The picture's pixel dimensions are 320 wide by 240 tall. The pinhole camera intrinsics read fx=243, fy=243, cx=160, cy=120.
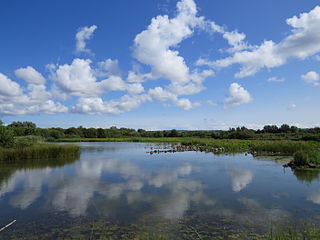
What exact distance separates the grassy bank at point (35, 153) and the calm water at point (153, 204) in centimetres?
506

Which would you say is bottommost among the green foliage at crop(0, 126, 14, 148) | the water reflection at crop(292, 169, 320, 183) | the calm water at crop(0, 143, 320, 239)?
the calm water at crop(0, 143, 320, 239)

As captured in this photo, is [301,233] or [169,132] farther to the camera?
[169,132]

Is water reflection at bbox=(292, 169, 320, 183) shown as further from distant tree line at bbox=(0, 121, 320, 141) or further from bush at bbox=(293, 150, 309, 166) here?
distant tree line at bbox=(0, 121, 320, 141)

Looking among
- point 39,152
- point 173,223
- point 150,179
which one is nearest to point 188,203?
point 173,223

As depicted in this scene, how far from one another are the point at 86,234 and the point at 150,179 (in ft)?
17.3

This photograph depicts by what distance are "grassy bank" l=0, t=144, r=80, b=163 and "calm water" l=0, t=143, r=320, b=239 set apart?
506 centimetres

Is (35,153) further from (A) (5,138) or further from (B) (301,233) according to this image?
(B) (301,233)

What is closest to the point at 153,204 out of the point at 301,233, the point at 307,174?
the point at 301,233

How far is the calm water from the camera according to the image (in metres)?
4.63

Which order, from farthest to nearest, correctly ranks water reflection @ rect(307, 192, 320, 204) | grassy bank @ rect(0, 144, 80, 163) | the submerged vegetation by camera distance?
1. grassy bank @ rect(0, 144, 80, 163)
2. the submerged vegetation
3. water reflection @ rect(307, 192, 320, 204)

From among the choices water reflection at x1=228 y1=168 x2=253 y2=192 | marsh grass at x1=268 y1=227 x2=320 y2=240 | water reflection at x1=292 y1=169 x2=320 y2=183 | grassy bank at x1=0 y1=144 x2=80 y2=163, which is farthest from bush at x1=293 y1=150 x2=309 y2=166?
grassy bank at x1=0 y1=144 x2=80 y2=163

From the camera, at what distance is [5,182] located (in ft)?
29.7

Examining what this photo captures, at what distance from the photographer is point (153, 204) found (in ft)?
20.5

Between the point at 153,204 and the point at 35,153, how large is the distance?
12347 millimetres
